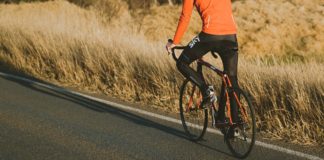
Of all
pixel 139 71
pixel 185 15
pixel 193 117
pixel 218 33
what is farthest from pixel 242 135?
pixel 139 71

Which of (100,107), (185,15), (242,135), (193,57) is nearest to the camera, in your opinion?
(242,135)

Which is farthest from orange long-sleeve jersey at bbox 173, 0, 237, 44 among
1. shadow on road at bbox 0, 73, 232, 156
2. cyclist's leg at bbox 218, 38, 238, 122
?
shadow on road at bbox 0, 73, 232, 156

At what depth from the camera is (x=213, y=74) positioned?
9.12m

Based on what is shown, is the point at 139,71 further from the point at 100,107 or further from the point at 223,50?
the point at 223,50

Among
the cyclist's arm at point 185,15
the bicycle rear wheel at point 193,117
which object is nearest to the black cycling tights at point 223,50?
the cyclist's arm at point 185,15

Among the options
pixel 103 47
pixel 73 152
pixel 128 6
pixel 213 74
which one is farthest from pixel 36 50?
pixel 128 6

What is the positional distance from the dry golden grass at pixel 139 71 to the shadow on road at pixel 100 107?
67cm

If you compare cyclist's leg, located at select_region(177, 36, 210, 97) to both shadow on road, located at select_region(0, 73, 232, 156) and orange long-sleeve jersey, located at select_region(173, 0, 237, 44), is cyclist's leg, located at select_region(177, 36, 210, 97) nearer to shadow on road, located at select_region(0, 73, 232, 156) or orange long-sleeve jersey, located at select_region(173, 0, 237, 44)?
orange long-sleeve jersey, located at select_region(173, 0, 237, 44)

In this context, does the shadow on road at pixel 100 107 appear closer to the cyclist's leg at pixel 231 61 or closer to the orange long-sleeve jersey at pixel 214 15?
the cyclist's leg at pixel 231 61

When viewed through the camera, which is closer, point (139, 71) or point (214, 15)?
point (214, 15)

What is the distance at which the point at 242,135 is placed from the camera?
617 cm

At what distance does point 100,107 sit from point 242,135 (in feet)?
11.1

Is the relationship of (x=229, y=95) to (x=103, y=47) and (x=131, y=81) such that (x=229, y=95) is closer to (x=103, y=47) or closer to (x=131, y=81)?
(x=131, y=81)

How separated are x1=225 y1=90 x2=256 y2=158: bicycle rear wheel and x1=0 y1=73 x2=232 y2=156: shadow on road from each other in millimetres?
153
